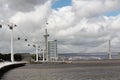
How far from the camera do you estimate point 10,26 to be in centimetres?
15100

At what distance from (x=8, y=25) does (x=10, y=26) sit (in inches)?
60.1

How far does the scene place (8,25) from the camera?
150 metres
